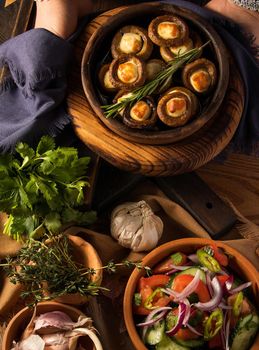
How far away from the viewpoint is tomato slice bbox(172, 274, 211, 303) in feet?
4.54

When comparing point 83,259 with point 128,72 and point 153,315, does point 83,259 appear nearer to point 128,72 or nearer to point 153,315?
point 153,315

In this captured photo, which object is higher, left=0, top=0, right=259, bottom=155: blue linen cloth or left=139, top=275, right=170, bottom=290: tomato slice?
left=0, top=0, right=259, bottom=155: blue linen cloth

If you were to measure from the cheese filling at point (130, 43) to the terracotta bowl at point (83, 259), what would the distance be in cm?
47

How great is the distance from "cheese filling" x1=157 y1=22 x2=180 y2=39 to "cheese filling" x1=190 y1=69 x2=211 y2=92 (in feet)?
0.35

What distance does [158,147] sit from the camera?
1.45 meters

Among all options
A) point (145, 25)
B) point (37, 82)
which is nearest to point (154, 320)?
point (37, 82)

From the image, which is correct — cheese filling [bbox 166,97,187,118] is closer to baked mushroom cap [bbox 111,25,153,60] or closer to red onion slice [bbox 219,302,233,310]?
baked mushroom cap [bbox 111,25,153,60]

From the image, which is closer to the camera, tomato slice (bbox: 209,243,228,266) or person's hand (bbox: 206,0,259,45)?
tomato slice (bbox: 209,243,228,266)

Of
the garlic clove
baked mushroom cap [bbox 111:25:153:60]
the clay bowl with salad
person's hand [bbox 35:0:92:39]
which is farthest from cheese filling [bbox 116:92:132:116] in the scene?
the garlic clove

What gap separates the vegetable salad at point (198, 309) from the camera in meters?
1.36

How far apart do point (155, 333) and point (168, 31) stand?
71cm

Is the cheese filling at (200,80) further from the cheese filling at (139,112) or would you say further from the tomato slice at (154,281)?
the tomato slice at (154,281)

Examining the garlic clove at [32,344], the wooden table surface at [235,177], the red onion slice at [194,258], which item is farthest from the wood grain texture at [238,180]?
the garlic clove at [32,344]

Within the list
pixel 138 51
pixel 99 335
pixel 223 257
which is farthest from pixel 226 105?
pixel 99 335
